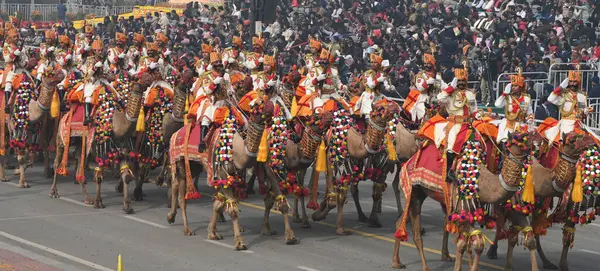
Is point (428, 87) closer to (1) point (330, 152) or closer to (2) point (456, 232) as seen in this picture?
(1) point (330, 152)

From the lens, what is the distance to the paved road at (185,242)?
18.4 m

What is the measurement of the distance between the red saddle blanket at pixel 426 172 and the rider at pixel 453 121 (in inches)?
6.3

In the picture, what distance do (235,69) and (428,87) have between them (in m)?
4.77

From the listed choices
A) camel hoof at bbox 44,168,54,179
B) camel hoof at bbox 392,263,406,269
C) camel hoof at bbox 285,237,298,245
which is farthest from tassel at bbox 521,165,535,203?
camel hoof at bbox 44,168,54,179

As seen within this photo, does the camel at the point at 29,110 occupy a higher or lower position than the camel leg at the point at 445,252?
higher

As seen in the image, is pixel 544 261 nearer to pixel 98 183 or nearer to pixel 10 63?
pixel 98 183

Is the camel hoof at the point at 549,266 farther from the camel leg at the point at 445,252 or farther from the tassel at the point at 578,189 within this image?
the tassel at the point at 578,189

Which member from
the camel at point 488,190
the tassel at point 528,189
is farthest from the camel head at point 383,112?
the tassel at point 528,189

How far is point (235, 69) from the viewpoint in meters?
24.6

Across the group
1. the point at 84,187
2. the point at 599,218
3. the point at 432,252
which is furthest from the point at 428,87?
the point at 84,187

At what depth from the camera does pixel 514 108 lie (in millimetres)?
18641

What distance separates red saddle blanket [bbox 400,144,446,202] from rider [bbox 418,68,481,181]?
0.16 metres

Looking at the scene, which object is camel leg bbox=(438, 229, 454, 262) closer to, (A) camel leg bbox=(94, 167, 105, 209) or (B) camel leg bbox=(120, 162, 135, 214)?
(B) camel leg bbox=(120, 162, 135, 214)

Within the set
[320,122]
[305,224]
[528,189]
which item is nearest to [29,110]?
[305,224]
